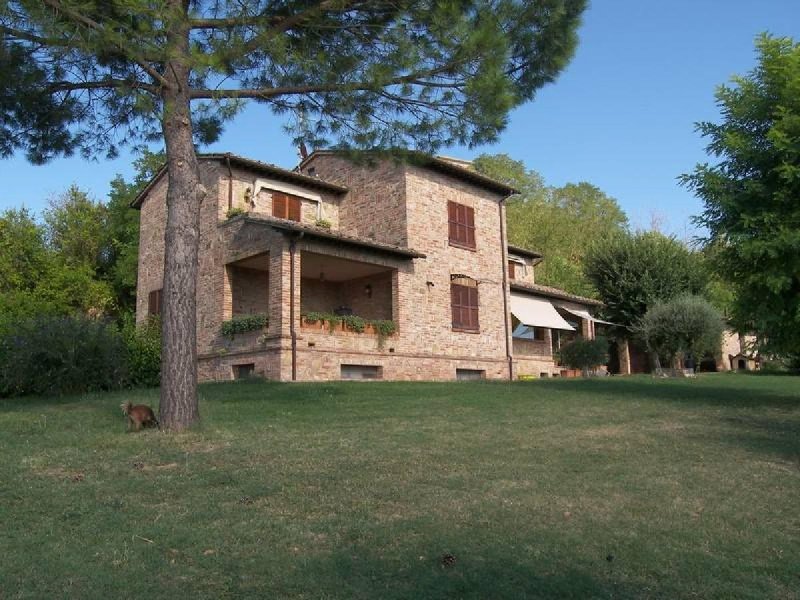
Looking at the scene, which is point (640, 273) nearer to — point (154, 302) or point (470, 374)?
point (470, 374)

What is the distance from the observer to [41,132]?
11.1 meters

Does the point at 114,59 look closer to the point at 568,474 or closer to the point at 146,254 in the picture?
the point at 568,474

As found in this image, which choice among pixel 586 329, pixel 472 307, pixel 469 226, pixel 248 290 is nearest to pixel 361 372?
pixel 248 290

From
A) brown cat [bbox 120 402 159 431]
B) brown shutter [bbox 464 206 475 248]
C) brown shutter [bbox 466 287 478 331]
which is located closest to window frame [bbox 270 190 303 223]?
brown shutter [bbox 464 206 475 248]

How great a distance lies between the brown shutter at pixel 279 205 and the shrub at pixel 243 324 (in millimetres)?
3475

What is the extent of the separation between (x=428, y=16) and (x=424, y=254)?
40.1 feet

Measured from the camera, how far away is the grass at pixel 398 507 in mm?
4332

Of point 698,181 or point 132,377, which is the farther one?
point 132,377

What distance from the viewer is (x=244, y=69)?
34.5 ft

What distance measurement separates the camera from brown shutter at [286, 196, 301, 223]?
2173cm

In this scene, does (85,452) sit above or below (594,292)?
below

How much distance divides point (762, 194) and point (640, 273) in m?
20.1

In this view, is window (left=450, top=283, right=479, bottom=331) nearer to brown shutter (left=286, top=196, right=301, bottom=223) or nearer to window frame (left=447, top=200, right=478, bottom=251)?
window frame (left=447, top=200, right=478, bottom=251)

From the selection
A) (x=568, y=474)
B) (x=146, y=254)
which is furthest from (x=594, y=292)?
(x=568, y=474)
